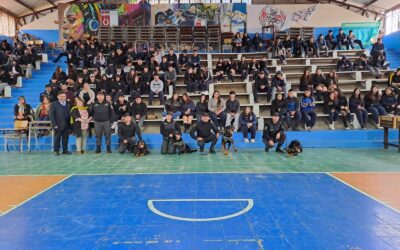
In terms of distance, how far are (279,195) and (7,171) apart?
20.4 ft

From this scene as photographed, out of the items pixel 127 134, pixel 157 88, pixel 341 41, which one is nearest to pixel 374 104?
pixel 341 41

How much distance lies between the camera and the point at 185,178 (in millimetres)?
6684

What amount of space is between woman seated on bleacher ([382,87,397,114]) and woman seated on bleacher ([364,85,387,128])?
0.17 meters

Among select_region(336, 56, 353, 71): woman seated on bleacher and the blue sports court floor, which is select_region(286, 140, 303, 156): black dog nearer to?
the blue sports court floor

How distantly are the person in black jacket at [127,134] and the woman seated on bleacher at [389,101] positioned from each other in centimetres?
937

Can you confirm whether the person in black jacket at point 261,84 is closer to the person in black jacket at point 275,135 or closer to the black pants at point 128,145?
the person in black jacket at point 275,135

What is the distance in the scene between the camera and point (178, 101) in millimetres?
12094

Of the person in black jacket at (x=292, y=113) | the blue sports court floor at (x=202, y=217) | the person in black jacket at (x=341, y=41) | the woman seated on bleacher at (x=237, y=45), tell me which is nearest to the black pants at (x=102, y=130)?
the blue sports court floor at (x=202, y=217)

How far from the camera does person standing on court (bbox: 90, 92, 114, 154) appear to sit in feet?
33.3

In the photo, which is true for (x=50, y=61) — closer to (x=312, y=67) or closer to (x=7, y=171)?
(x=7, y=171)

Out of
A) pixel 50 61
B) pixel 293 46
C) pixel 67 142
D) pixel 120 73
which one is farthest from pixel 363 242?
pixel 50 61

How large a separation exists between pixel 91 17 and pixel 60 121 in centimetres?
1561

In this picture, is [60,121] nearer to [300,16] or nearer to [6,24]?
[300,16]

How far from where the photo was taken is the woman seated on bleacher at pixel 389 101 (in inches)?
Result: 478
